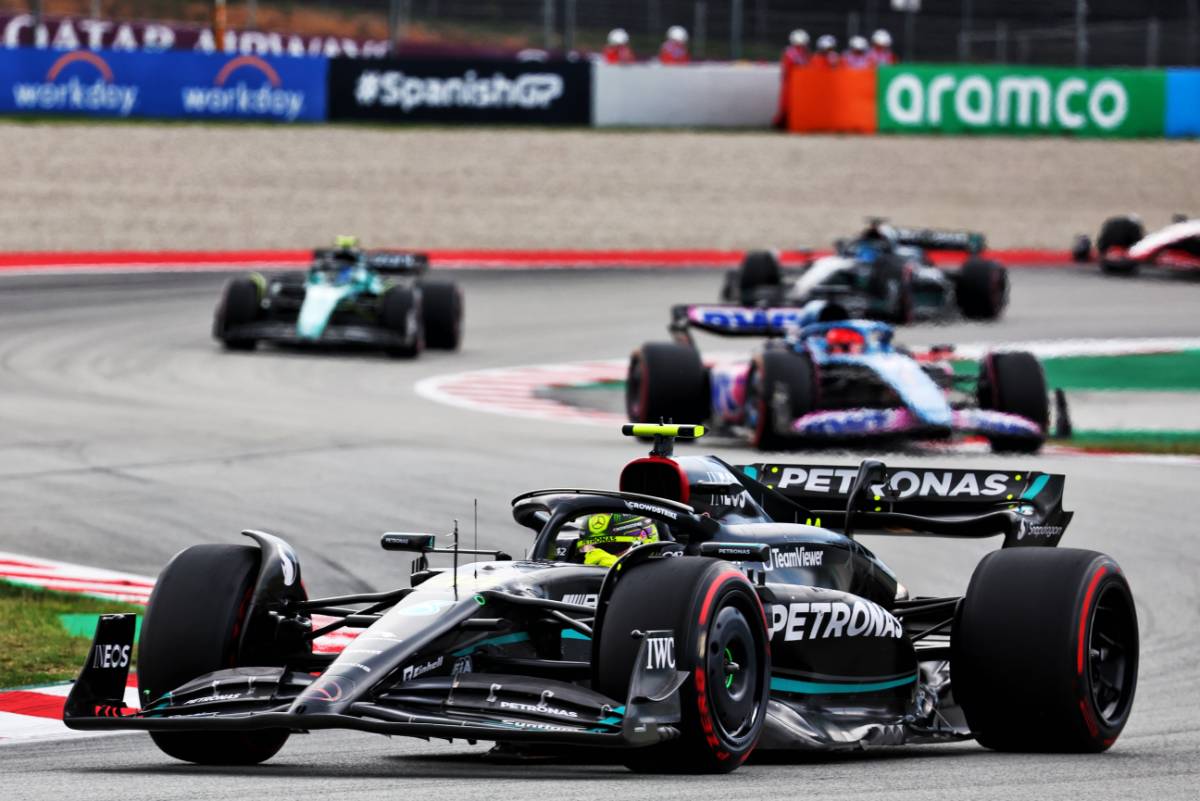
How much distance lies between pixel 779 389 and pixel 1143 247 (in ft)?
65.2

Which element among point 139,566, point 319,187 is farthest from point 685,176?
point 139,566

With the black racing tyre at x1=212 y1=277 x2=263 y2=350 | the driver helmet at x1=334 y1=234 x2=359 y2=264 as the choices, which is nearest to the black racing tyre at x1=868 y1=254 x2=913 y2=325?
the driver helmet at x1=334 y1=234 x2=359 y2=264

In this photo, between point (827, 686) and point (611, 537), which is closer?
point (827, 686)

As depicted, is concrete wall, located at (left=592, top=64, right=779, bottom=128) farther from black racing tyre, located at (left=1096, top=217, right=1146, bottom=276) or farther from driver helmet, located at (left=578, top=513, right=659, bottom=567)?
driver helmet, located at (left=578, top=513, right=659, bottom=567)

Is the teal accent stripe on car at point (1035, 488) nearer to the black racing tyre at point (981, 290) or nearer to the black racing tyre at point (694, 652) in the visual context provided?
the black racing tyre at point (694, 652)

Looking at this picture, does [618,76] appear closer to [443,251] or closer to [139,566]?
[443,251]

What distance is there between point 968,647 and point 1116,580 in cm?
71

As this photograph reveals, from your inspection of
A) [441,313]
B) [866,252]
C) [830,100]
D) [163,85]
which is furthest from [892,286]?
[163,85]

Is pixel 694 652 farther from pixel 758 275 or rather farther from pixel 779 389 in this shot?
pixel 758 275

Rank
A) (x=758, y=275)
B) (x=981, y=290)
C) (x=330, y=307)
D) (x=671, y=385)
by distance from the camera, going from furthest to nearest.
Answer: (x=981, y=290) → (x=758, y=275) → (x=330, y=307) → (x=671, y=385)

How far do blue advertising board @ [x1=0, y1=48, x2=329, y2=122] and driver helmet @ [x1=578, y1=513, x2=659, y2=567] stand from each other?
3318cm

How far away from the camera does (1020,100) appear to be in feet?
150

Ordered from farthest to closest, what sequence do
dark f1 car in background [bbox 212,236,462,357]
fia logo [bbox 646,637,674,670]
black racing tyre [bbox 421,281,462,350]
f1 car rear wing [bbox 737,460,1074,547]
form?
black racing tyre [bbox 421,281,462,350], dark f1 car in background [bbox 212,236,462,357], f1 car rear wing [bbox 737,460,1074,547], fia logo [bbox 646,637,674,670]

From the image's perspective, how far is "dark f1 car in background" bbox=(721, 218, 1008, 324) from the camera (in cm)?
2922
